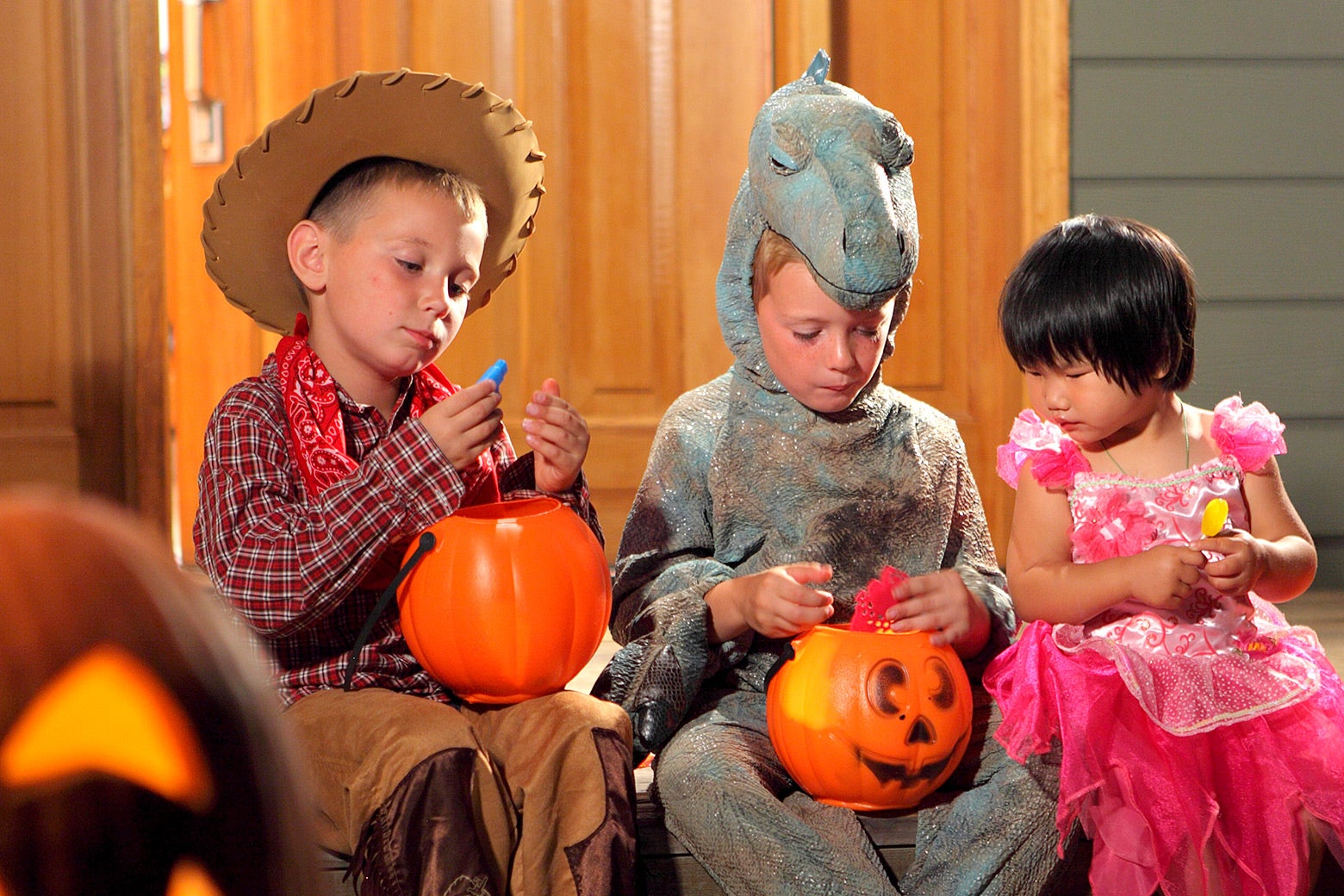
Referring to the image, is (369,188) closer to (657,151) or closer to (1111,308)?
(1111,308)

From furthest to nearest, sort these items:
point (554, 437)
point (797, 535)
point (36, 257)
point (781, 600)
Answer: point (36, 257), point (797, 535), point (554, 437), point (781, 600)

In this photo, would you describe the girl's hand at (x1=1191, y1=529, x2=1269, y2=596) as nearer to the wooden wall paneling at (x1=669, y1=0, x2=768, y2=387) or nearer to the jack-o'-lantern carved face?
the jack-o'-lantern carved face

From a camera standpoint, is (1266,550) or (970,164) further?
(970,164)

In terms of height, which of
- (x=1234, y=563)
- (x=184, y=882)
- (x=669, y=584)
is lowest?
(x=669, y=584)

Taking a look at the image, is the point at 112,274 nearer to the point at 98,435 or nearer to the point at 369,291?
the point at 98,435

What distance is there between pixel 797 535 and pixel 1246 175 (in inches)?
96.9

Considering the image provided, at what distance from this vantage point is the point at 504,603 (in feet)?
5.48

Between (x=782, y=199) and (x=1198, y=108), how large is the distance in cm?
235

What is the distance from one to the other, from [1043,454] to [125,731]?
1.65 meters

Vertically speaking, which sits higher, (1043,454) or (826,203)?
(826,203)

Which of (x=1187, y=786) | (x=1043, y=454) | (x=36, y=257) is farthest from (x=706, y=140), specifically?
(x=1187, y=786)

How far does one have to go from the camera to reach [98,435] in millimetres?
3760

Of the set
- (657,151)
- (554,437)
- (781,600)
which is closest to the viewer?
(781,600)

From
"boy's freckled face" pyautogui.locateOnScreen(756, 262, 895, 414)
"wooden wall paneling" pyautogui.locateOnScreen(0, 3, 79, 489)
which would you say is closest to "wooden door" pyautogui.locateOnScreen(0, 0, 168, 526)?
"wooden wall paneling" pyautogui.locateOnScreen(0, 3, 79, 489)
